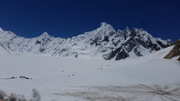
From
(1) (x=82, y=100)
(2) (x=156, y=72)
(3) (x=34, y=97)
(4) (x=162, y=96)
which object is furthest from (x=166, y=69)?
(3) (x=34, y=97)

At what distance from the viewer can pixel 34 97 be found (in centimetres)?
1275

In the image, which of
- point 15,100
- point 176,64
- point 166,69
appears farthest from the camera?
point 176,64

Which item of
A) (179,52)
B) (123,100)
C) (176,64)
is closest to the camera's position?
(123,100)

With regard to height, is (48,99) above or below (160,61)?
below

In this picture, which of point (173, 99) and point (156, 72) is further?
point (156, 72)

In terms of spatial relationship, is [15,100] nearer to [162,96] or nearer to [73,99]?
[73,99]

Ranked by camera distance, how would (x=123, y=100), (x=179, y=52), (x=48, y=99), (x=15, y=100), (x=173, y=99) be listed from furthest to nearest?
1. (x=179, y=52)
2. (x=173, y=99)
3. (x=123, y=100)
4. (x=48, y=99)
5. (x=15, y=100)

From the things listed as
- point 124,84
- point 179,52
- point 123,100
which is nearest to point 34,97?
point 123,100

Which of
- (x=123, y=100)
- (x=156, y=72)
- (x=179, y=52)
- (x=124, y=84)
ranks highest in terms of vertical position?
(x=179, y=52)

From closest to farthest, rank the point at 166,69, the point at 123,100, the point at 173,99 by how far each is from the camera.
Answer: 1. the point at 123,100
2. the point at 173,99
3. the point at 166,69

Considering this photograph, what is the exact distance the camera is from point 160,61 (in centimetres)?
3931

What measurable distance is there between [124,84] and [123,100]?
25.5 feet

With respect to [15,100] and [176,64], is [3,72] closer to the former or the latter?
[15,100]

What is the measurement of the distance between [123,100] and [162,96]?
4.12m
